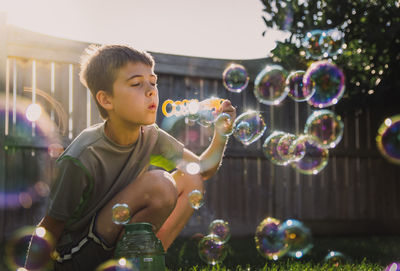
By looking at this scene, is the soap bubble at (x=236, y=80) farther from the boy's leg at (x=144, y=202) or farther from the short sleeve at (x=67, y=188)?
the short sleeve at (x=67, y=188)

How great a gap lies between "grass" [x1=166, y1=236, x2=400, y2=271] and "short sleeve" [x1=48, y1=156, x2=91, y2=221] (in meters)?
0.84

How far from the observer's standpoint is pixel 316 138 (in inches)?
127

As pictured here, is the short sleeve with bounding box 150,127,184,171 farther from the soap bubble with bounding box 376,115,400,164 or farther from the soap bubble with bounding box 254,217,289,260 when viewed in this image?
the soap bubble with bounding box 376,115,400,164

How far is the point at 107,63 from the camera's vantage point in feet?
8.00

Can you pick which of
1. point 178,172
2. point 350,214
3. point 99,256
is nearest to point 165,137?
point 178,172

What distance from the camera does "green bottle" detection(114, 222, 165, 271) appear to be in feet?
6.72

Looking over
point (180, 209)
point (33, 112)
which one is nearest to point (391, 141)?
point (180, 209)

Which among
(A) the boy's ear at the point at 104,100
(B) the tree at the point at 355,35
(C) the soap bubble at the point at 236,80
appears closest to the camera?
(A) the boy's ear at the point at 104,100

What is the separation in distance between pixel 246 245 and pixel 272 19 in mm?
2124

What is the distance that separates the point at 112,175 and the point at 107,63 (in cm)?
53

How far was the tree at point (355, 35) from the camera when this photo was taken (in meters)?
4.86

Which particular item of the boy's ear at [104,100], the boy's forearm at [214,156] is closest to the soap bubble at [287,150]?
the boy's forearm at [214,156]

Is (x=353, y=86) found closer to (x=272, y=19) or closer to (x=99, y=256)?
(x=272, y=19)

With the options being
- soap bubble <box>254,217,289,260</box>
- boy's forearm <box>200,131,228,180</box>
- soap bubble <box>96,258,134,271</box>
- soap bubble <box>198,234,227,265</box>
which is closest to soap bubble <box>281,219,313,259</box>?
soap bubble <box>254,217,289,260</box>
